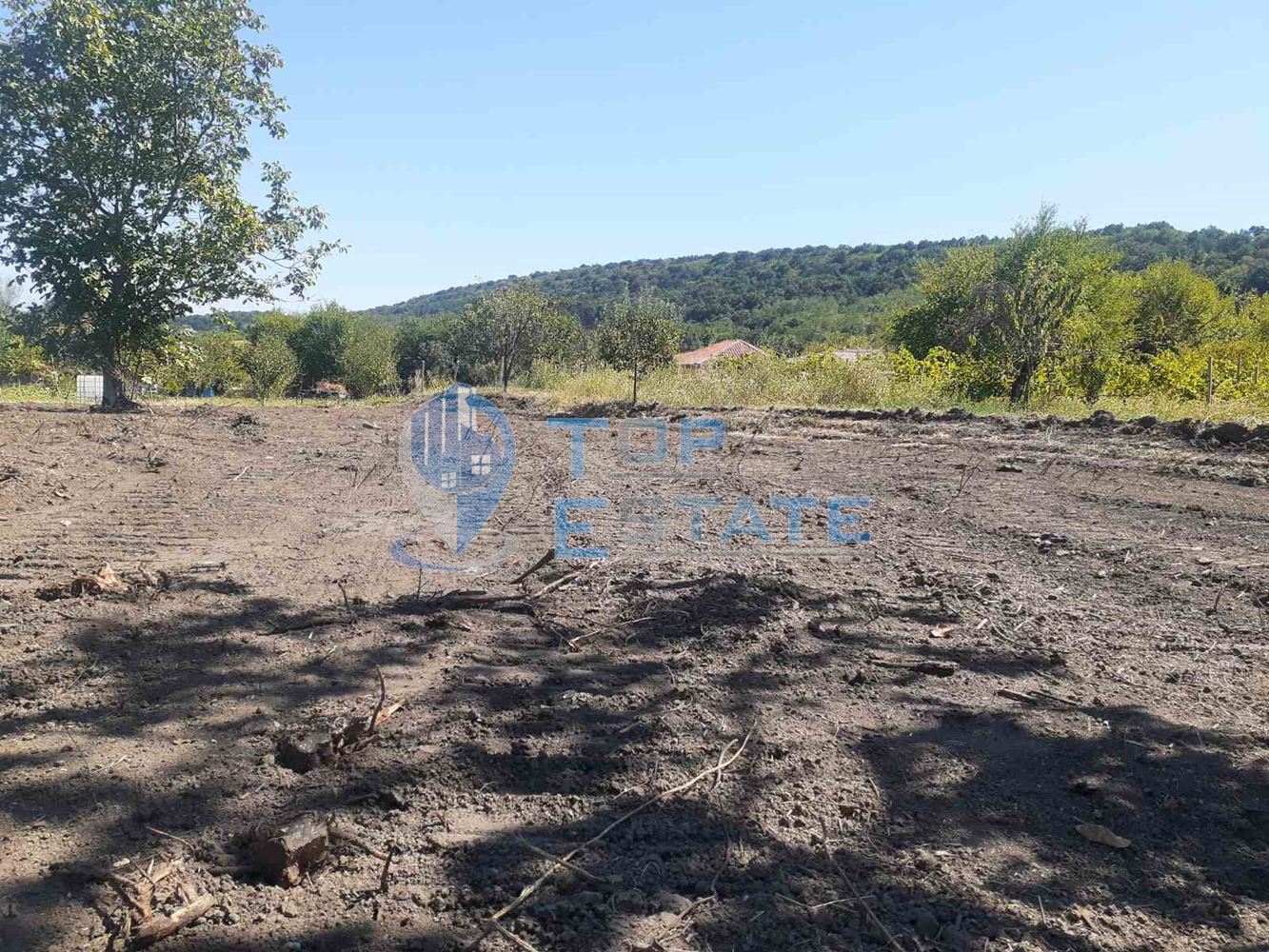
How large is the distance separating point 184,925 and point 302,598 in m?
2.10

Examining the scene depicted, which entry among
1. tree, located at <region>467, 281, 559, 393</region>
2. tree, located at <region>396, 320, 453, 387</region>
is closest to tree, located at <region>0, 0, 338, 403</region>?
tree, located at <region>467, 281, 559, 393</region>

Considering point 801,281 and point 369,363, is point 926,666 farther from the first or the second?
point 801,281

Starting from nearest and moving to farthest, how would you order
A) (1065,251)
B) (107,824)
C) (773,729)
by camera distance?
(107,824)
(773,729)
(1065,251)

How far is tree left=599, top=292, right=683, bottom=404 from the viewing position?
18.8 meters

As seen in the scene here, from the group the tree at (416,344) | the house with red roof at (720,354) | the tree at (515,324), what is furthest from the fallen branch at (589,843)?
the tree at (416,344)

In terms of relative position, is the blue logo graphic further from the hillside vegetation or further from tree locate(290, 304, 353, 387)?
tree locate(290, 304, 353, 387)

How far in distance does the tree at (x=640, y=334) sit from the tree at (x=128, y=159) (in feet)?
28.2

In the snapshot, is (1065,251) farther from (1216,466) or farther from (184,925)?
(184,925)

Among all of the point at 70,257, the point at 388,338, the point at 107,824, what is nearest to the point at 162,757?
the point at 107,824

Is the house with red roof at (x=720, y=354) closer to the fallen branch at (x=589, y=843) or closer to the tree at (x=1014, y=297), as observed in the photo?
the tree at (x=1014, y=297)

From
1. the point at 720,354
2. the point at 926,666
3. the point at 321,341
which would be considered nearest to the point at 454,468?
the point at 926,666

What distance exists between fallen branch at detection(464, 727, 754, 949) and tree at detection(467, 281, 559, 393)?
2479 centimetres

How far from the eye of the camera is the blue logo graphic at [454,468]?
4.96 metres

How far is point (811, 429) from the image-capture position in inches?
459
